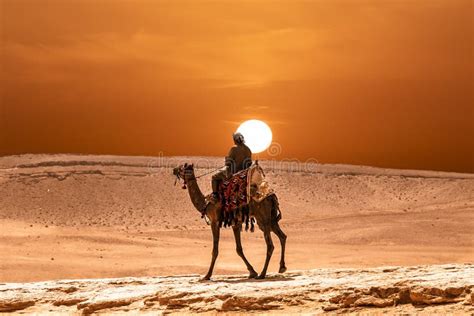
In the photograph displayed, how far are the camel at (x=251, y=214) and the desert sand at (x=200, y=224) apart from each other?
0.53 m

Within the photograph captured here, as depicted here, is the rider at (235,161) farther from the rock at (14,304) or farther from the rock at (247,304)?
the rock at (14,304)

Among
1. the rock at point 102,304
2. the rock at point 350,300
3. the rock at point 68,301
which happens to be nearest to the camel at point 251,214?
the rock at point 102,304

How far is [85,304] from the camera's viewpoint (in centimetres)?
1242

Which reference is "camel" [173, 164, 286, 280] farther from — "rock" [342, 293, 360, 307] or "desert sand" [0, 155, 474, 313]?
"rock" [342, 293, 360, 307]

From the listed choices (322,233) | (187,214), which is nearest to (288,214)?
(187,214)

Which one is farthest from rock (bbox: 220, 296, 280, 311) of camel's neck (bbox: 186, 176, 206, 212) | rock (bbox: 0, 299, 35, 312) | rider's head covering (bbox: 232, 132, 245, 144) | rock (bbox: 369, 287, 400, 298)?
rock (bbox: 0, 299, 35, 312)

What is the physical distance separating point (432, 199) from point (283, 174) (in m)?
11.9

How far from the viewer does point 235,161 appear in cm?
1430

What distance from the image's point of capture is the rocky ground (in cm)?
985

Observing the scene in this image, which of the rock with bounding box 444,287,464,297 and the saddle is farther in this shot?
the saddle

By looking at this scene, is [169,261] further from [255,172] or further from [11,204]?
[11,204]

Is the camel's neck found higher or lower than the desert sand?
higher

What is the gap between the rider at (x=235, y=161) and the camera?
560 inches

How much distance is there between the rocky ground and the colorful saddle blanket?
142cm
